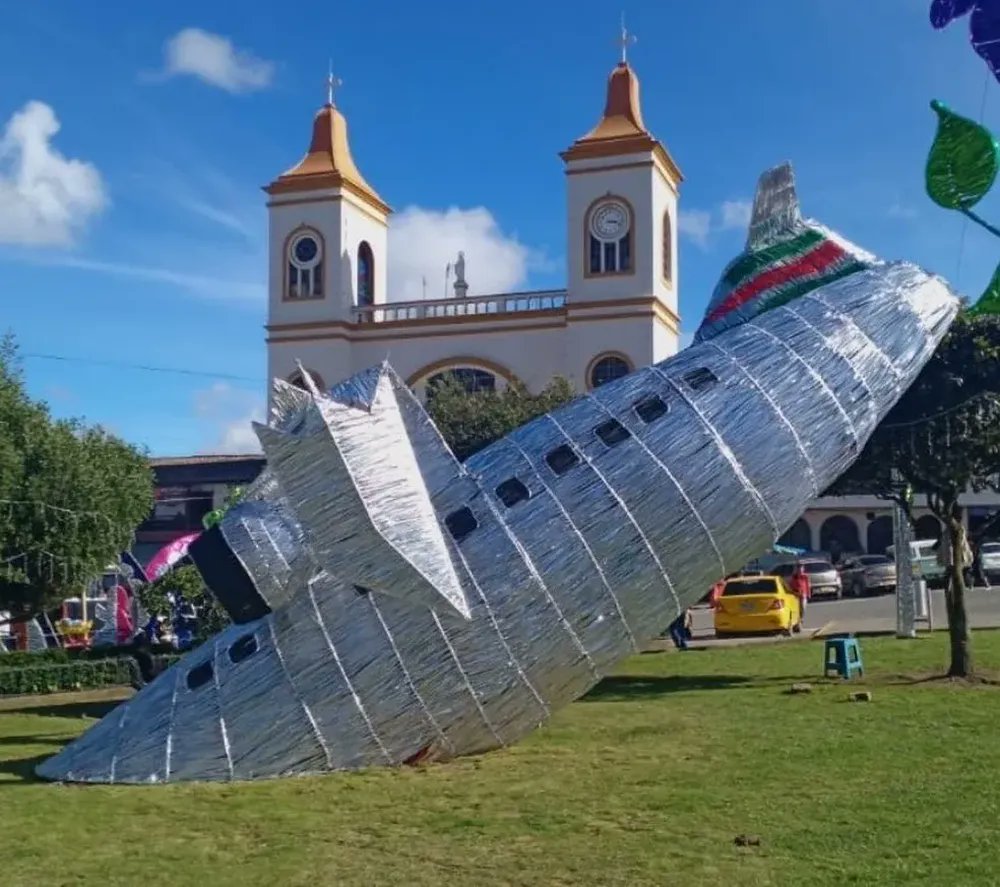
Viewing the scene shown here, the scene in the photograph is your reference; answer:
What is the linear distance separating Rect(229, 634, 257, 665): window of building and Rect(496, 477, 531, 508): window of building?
254cm

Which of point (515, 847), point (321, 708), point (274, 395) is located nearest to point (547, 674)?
point (321, 708)

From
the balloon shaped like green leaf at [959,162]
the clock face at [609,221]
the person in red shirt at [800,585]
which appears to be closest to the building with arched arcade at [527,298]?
the clock face at [609,221]

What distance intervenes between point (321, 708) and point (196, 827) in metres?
1.72

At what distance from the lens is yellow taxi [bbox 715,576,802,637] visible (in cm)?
2567

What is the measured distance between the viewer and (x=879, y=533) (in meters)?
52.8

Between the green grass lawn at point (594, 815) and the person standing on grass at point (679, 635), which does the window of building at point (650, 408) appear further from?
the person standing on grass at point (679, 635)

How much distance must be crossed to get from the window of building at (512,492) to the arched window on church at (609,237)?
37.1 metres

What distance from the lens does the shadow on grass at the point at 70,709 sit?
17.7 metres

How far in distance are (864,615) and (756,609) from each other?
5.51m

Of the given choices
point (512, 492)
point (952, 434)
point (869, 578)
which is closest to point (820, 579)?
point (869, 578)

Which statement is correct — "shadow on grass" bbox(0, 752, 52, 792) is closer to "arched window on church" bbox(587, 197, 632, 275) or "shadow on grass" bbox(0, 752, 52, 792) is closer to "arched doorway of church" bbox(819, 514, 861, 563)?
"arched window on church" bbox(587, 197, 632, 275)

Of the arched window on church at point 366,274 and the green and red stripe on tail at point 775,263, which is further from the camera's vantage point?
the arched window on church at point 366,274

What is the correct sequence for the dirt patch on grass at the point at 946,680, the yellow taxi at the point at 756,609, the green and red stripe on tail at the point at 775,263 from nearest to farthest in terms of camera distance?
the green and red stripe on tail at the point at 775,263 < the dirt patch on grass at the point at 946,680 < the yellow taxi at the point at 756,609

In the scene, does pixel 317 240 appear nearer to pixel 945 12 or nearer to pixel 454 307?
pixel 454 307
